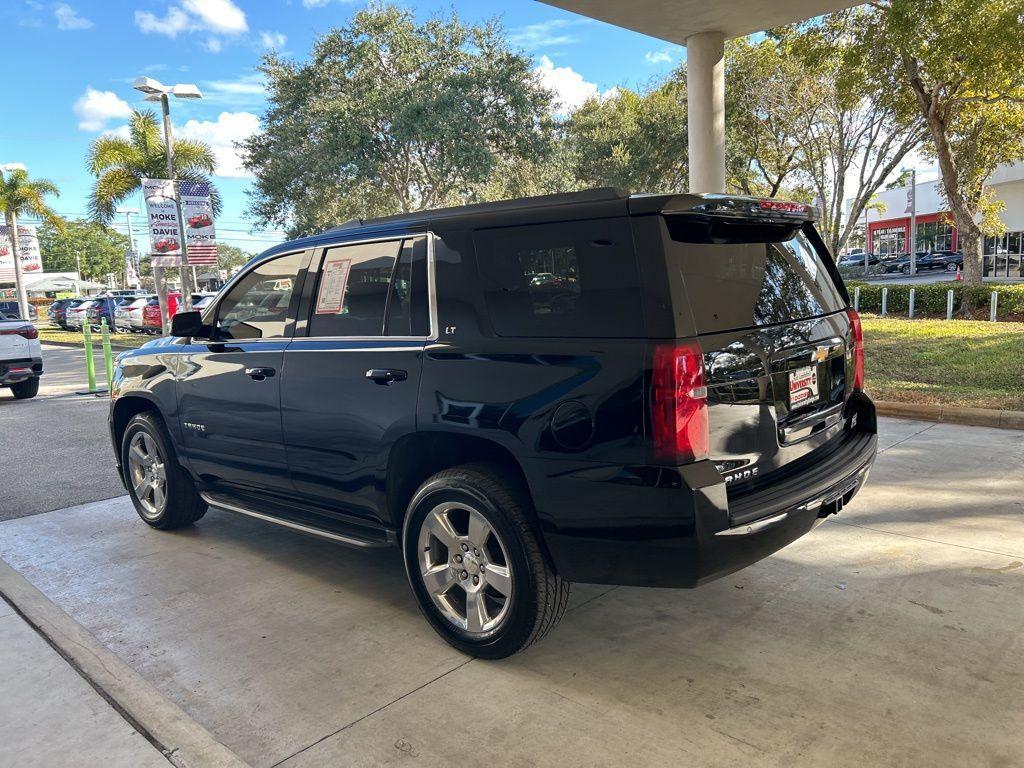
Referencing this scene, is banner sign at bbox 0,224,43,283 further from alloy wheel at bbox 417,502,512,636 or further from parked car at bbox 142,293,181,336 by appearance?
alloy wheel at bbox 417,502,512,636

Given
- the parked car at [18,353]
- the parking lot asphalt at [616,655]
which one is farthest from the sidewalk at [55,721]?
the parked car at [18,353]

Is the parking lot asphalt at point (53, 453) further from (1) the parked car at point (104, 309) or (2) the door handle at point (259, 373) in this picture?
(1) the parked car at point (104, 309)

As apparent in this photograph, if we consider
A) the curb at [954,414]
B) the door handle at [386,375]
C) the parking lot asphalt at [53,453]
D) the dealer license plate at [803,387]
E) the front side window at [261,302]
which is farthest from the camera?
the curb at [954,414]

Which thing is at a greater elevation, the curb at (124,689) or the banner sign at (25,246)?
the banner sign at (25,246)

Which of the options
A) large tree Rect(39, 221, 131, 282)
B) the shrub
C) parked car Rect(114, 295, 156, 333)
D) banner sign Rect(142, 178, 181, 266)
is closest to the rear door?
the shrub

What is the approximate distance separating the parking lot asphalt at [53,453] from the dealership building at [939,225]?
2938cm

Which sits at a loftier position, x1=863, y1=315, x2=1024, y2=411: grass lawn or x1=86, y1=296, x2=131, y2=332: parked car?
x1=86, y1=296, x2=131, y2=332: parked car

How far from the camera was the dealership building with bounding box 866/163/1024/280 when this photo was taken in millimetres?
36656

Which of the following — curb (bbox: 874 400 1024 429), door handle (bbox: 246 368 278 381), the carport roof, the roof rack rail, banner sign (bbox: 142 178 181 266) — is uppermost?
the carport roof

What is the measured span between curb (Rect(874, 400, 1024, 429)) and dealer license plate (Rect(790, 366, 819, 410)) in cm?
421

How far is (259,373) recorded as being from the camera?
4.34 meters

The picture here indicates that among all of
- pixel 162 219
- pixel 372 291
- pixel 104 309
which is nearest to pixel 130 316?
pixel 104 309

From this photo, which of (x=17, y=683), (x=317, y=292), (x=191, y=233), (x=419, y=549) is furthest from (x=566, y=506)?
(x=191, y=233)

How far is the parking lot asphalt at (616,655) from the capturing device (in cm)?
283
